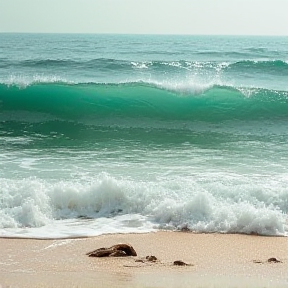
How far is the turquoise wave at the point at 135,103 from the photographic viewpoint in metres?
15.2

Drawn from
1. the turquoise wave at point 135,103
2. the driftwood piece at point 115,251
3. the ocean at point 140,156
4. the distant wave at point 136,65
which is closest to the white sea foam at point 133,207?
the ocean at point 140,156

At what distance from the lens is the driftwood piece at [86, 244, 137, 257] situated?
550cm

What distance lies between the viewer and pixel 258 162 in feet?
32.5

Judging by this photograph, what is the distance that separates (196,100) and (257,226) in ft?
31.4

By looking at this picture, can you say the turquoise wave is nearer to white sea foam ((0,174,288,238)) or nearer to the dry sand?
white sea foam ((0,174,288,238))

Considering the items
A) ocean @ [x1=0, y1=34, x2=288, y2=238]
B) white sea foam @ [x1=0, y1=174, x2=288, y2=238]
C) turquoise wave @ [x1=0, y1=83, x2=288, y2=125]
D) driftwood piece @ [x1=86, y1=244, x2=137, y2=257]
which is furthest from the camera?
turquoise wave @ [x1=0, y1=83, x2=288, y2=125]

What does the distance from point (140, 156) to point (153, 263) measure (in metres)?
5.21

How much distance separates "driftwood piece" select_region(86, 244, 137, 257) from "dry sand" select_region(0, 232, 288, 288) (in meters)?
0.08

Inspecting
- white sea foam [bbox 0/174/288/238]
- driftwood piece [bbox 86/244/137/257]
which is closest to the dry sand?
driftwood piece [bbox 86/244/137/257]

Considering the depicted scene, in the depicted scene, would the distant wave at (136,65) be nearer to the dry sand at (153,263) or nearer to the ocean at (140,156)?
the ocean at (140,156)

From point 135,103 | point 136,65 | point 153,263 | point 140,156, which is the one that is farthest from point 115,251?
point 136,65

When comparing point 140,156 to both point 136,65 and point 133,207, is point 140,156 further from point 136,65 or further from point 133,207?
point 136,65

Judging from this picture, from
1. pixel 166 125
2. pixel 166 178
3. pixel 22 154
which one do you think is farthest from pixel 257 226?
pixel 166 125

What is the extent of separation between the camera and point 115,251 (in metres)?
5.52
